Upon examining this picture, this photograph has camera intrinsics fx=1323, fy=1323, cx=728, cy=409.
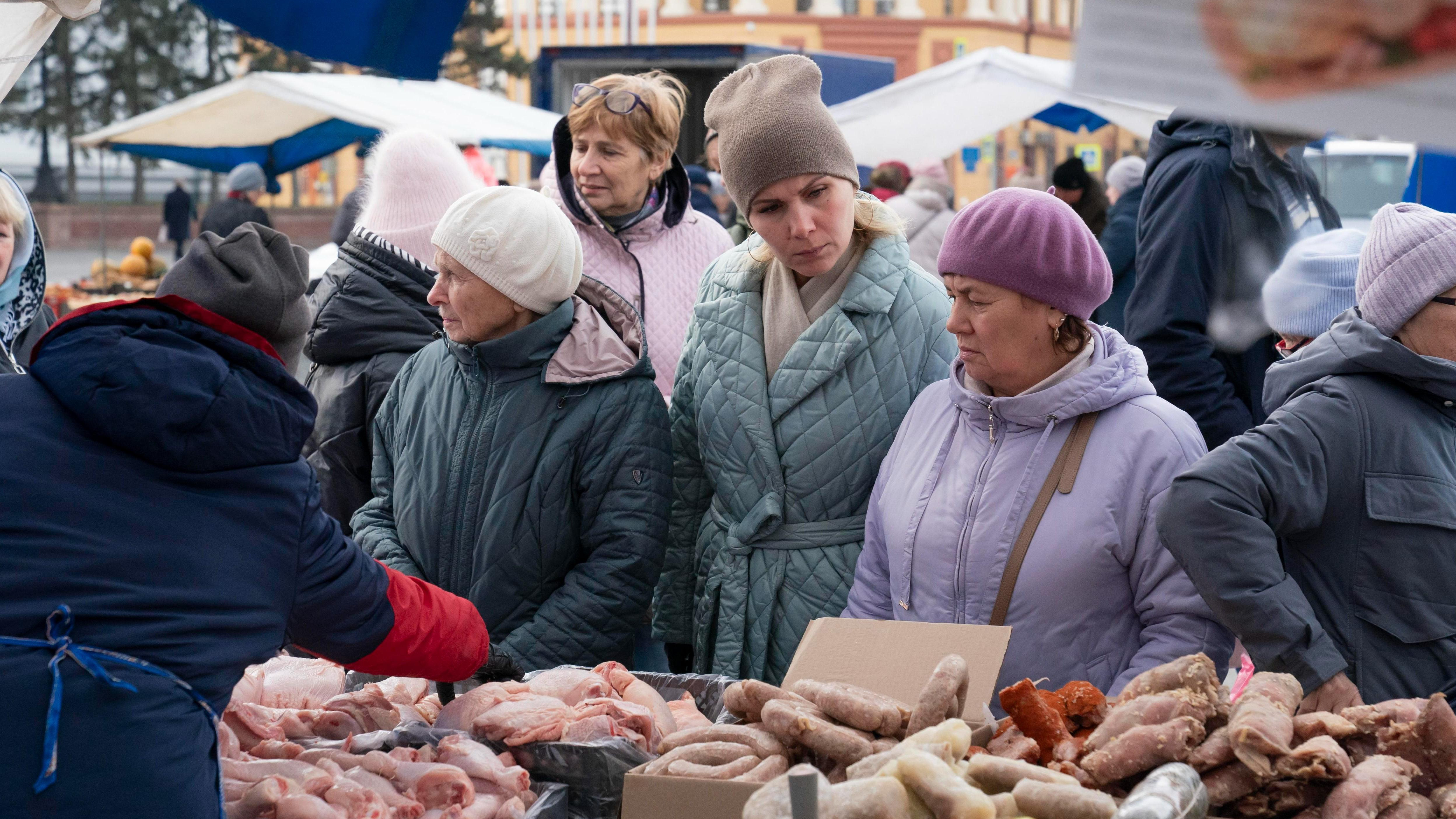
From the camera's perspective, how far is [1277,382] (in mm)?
2775

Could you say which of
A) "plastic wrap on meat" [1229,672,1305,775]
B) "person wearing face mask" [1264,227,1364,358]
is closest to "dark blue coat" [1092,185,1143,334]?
"person wearing face mask" [1264,227,1364,358]

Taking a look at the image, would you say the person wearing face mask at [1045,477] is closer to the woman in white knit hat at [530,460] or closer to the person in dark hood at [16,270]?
the woman in white knit hat at [530,460]

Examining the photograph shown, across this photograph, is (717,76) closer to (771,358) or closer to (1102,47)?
(771,358)

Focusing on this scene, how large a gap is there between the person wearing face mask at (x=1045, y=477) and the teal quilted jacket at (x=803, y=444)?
269 millimetres

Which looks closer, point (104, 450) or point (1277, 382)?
point (104, 450)

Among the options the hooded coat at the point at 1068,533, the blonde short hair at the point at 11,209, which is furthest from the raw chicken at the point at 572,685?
the blonde short hair at the point at 11,209

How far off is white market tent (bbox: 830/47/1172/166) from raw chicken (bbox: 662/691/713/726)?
21.9 feet

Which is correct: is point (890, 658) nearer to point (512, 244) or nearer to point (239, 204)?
point (512, 244)

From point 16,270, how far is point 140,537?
233cm

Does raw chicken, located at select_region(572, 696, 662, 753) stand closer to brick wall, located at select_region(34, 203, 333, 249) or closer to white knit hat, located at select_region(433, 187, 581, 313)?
white knit hat, located at select_region(433, 187, 581, 313)

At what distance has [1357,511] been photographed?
2535mm

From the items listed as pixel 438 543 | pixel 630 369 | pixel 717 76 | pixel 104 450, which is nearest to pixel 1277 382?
pixel 630 369

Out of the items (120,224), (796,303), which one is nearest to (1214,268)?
(796,303)

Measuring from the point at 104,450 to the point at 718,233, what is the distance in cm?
293
